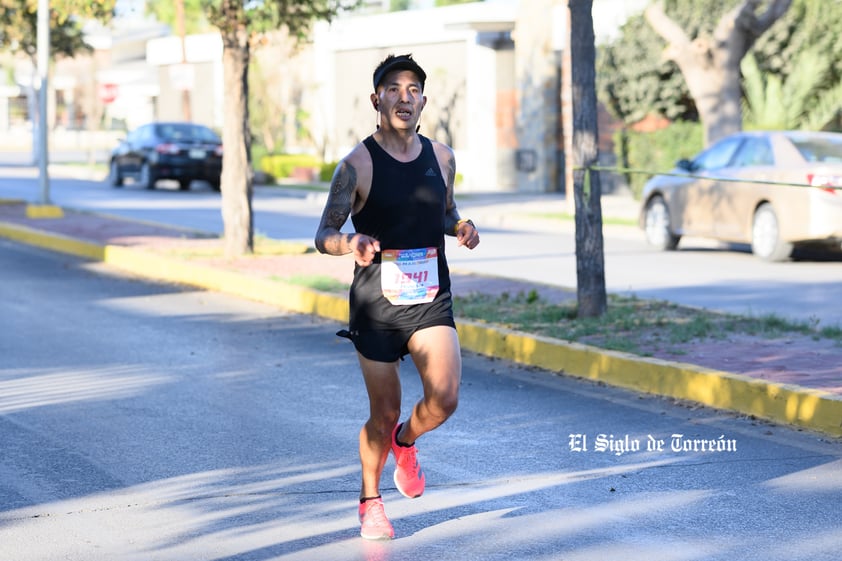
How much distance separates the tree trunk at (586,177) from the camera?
11031mm

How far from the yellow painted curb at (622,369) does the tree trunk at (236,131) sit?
2.07 metres

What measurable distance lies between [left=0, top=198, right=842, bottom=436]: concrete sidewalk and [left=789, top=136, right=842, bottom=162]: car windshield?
457 centimetres

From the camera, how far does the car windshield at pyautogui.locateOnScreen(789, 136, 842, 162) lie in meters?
16.3

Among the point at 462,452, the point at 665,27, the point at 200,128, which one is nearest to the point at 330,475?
the point at 462,452

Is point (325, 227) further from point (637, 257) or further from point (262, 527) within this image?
point (637, 257)

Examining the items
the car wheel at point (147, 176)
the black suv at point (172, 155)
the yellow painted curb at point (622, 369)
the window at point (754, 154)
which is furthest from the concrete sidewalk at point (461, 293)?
the car wheel at point (147, 176)

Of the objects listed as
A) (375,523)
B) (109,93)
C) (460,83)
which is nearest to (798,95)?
(460,83)

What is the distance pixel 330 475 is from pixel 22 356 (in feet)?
13.9

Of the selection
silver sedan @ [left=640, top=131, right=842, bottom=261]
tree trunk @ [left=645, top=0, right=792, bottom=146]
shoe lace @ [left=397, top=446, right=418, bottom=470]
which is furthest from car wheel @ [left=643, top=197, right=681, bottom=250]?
shoe lace @ [left=397, top=446, right=418, bottom=470]

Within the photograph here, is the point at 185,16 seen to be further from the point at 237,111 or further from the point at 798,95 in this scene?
the point at 237,111

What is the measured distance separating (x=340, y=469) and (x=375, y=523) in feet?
4.12

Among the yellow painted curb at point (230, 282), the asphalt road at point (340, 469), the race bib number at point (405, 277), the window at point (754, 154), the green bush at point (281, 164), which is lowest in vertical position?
the asphalt road at point (340, 469)

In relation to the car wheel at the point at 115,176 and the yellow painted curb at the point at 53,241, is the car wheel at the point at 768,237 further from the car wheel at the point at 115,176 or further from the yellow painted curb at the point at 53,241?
the car wheel at the point at 115,176

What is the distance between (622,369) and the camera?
30.4ft
